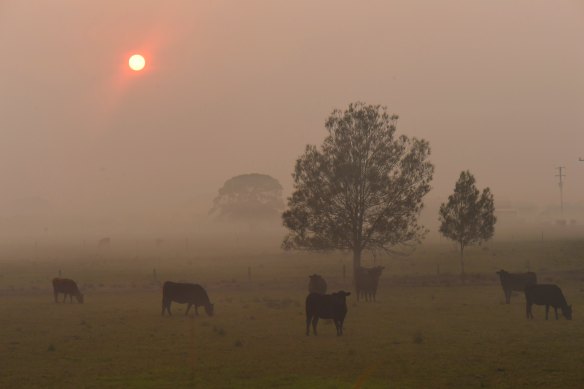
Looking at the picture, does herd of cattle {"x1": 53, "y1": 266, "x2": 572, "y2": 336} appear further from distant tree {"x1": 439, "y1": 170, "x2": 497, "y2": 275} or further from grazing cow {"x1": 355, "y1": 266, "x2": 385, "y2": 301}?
distant tree {"x1": 439, "y1": 170, "x2": 497, "y2": 275}

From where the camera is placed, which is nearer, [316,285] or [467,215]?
[316,285]

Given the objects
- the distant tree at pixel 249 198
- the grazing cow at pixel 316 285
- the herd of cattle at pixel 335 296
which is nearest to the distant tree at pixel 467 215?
the herd of cattle at pixel 335 296

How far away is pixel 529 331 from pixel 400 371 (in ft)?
28.6

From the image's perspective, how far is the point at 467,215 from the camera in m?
47.7

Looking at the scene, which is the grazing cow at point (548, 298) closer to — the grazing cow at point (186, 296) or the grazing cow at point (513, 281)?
the grazing cow at point (513, 281)

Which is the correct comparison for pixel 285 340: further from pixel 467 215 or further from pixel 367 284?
pixel 467 215

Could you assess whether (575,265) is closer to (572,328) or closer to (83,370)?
(572,328)

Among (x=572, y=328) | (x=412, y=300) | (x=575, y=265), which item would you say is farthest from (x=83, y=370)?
(x=575, y=265)

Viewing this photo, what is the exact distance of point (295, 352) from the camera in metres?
21.0

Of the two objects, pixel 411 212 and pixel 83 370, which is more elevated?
pixel 411 212

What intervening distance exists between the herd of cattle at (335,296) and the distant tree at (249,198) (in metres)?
128

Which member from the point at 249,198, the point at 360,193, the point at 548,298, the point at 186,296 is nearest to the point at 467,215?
the point at 360,193

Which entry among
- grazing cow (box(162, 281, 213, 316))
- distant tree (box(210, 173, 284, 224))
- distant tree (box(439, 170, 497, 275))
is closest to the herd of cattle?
grazing cow (box(162, 281, 213, 316))

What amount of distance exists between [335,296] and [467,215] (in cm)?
2558
